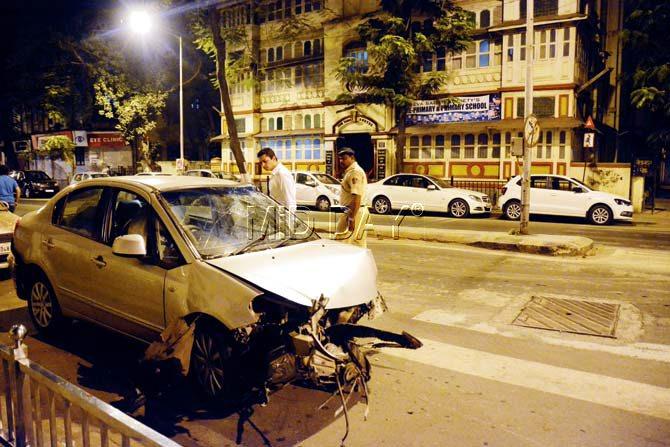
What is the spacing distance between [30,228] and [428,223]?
516 inches

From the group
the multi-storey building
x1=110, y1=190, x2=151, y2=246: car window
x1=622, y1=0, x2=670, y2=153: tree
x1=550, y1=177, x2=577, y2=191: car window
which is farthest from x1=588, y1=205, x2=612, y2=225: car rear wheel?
x1=110, y1=190, x2=151, y2=246: car window

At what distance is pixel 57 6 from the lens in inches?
1545

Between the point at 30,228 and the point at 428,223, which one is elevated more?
the point at 30,228

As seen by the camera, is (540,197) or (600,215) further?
(540,197)

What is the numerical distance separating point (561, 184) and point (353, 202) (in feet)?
45.7

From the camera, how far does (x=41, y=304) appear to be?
5.88 metres

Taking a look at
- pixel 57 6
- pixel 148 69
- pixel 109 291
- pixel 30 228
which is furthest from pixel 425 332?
pixel 57 6

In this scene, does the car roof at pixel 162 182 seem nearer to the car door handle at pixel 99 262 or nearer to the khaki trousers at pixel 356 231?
the car door handle at pixel 99 262

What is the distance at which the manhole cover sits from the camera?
6.05m

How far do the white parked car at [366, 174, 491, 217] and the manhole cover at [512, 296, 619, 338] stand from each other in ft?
40.8

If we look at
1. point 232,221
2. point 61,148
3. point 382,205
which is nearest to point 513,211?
point 382,205

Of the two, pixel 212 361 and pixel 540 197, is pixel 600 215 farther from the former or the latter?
pixel 212 361

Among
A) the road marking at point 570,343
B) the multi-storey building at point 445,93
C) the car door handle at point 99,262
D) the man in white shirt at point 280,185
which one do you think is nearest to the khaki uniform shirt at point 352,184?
the man in white shirt at point 280,185

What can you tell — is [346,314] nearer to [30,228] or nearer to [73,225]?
[73,225]
